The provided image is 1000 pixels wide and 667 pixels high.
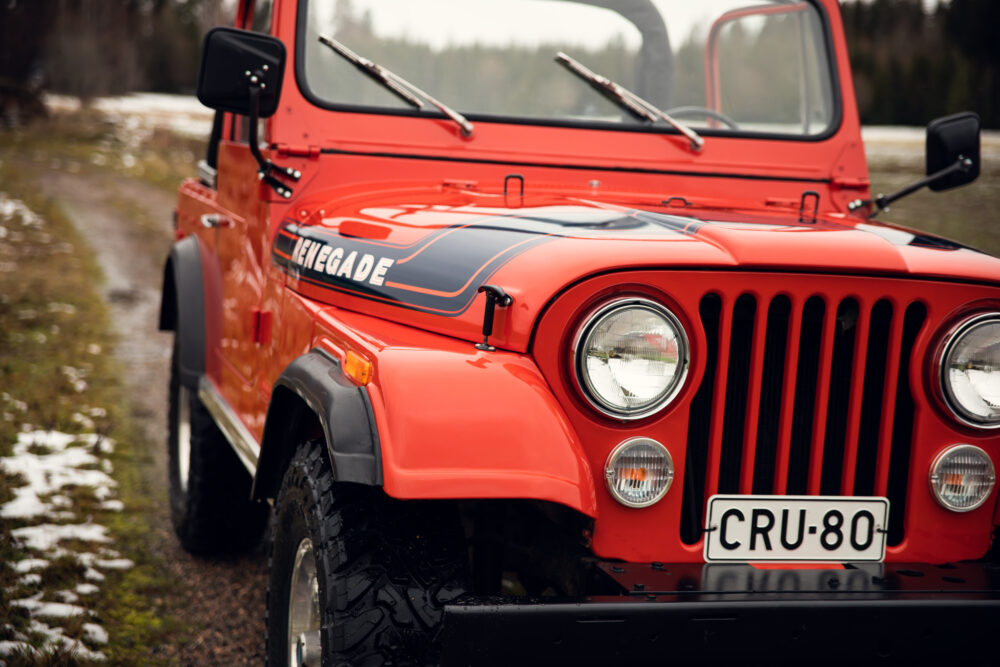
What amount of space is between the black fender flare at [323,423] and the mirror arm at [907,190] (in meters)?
1.88

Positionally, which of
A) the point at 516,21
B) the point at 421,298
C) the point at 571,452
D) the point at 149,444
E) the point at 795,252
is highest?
the point at 516,21

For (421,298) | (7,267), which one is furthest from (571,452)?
(7,267)

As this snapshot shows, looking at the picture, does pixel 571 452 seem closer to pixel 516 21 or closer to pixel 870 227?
pixel 870 227

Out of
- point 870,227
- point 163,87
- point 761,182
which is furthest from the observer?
point 163,87

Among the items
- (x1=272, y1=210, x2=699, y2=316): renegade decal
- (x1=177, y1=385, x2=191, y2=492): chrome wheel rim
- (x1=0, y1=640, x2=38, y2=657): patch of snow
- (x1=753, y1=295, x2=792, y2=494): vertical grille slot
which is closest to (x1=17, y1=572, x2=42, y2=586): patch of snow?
(x1=0, y1=640, x2=38, y2=657): patch of snow

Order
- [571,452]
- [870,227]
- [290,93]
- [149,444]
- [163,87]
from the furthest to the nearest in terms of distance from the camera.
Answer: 1. [163,87]
2. [149,444]
3. [290,93]
4. [870,227]
5. [571,452]

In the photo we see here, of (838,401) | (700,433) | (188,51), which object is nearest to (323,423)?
(700,433)

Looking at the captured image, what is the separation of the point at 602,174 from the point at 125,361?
503cm

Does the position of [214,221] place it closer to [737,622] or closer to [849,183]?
[849,183]

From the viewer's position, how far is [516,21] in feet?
11.0

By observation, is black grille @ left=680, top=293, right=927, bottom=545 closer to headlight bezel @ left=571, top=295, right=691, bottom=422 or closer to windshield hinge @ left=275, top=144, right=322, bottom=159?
headlight bezel @ left=571, top=295, right=691, bottom=422

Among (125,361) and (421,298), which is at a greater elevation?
(421,298)

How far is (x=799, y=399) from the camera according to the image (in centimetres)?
203

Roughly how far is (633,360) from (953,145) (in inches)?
72.9
